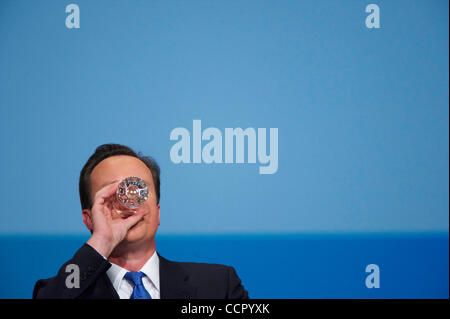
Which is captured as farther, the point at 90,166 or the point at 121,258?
the point at 90,166

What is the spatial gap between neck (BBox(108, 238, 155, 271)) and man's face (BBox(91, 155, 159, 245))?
0.03 metres

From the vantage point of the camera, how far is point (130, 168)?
7.39ft

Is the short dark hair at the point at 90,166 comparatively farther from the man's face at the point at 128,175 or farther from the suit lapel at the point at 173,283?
the suit lapel at the point at 173,283

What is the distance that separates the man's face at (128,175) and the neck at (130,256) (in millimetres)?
31

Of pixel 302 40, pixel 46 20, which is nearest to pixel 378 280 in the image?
pixel 302 40

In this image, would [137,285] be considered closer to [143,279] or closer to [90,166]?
[143,279]

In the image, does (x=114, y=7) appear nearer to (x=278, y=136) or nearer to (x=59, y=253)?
(x=278, y=136)

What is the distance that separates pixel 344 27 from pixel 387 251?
1.58 meters

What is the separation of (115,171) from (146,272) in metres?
0.50

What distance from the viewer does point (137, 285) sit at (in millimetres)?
2184

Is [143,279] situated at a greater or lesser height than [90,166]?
lesser

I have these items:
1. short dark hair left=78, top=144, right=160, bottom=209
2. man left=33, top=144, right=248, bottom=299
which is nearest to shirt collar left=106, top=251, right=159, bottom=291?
man left=33, top=144, right=248, bottom=299

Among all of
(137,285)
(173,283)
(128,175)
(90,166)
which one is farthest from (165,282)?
(90,166)

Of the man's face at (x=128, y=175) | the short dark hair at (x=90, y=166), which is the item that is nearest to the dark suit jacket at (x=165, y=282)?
the man's face at (x=128, y=175)
